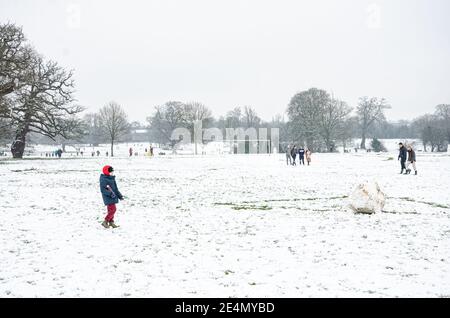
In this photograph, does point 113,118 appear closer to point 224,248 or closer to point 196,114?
point 196,114

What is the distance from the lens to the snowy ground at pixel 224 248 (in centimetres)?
667

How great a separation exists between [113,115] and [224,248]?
67.9m

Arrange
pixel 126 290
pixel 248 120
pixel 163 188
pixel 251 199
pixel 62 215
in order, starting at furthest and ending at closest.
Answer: pixel 248 120 < pixel 163 188 < pixel 251 199 < pixel 62 215 < pixel 126 290

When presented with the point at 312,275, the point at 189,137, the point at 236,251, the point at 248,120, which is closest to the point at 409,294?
the point at 312,275

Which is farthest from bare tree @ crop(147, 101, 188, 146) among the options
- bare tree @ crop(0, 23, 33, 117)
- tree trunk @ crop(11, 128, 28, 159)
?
bare tree @ crop(0, 23, 33, 117)

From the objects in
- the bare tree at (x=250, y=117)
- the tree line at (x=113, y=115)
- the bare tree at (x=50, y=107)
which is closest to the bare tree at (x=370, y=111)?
the tree line at (x=113, y=115)

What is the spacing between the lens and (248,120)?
4769 inches

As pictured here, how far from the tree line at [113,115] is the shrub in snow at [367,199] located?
30891 mm

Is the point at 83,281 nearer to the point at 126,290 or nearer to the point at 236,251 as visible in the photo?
the point at 126,290

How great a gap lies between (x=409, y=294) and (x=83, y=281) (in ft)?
18.3

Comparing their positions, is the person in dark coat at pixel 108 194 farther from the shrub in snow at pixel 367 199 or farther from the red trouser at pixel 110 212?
the shrub in snow at pixel 367 199

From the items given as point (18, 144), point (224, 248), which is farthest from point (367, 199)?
point (18, 144)
